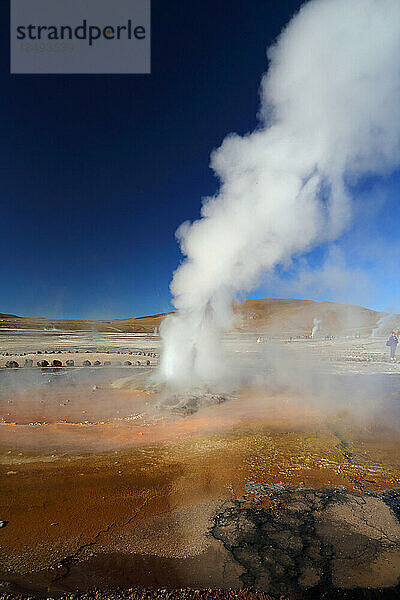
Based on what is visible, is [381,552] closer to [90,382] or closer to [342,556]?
[342,556]

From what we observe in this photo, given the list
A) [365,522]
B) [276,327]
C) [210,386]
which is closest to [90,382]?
[210,386]

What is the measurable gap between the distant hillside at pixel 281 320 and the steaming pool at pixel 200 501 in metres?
67.1

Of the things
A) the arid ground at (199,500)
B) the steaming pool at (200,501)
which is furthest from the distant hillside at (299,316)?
the steaming pool at (200,501)

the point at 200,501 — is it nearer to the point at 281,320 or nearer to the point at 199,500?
the point at 199,500

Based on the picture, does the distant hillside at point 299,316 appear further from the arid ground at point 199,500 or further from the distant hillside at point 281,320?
the arid ground at point 199,500

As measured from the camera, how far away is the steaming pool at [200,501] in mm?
3600

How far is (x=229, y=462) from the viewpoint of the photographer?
6.41m

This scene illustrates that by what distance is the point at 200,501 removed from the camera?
16.4 feet

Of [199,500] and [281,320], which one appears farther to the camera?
[281,320]

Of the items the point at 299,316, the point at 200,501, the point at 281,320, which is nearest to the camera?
the point at 200,501

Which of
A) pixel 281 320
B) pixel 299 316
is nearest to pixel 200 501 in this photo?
pixel 281 320

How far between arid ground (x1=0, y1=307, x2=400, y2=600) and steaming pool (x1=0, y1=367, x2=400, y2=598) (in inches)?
0.8

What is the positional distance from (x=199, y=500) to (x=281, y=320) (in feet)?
303

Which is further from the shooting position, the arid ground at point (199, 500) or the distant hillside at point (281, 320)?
the distant hillside at point (281, 320)
